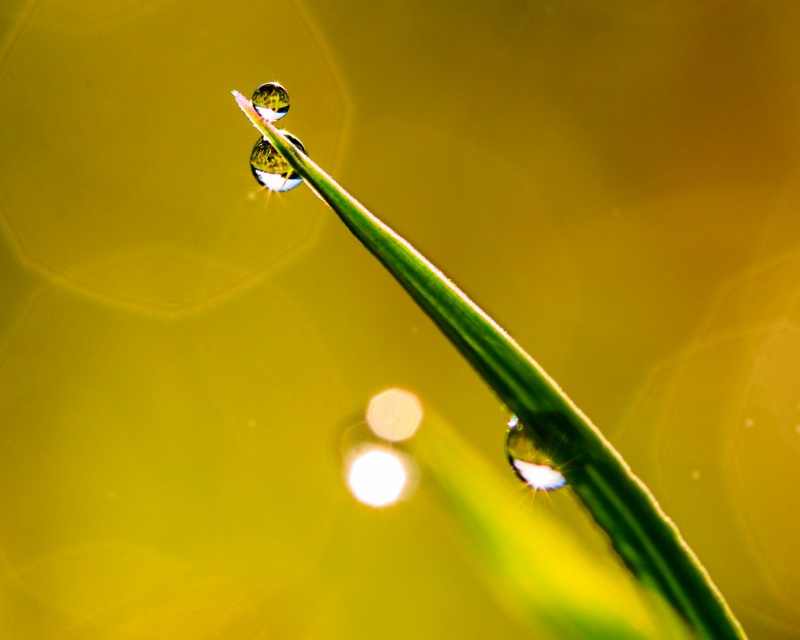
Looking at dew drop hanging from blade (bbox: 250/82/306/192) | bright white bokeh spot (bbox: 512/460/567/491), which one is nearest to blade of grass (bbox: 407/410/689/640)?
bright white bokeh spot (bbox: 512/460/567/491)

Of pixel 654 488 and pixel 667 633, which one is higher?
pixel 654 488

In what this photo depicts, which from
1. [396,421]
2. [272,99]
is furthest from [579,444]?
Answer: [272,99]

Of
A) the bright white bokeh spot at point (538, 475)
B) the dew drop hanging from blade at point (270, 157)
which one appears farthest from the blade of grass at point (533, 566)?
the dew drop hanging from blade at point (270, 157)

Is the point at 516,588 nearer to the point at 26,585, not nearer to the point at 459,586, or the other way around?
the point at 459,586

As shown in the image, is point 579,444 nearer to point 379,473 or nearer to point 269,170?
point 379,473

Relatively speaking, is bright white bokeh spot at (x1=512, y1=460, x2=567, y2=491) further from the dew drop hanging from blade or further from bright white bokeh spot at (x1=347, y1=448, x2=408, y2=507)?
the dew drop hanging from blade

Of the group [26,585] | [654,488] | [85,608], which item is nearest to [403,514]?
[654,488]
